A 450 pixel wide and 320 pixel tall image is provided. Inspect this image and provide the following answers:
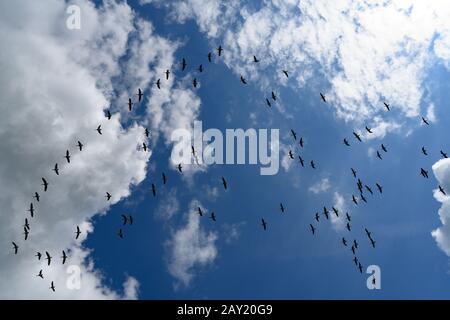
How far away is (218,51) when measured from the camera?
2215 inches
